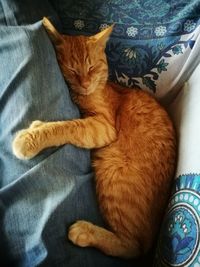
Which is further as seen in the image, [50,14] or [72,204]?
[50,14]

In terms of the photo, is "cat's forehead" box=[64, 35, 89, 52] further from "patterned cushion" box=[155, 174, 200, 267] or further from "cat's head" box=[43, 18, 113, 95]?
"patterned cushion" box=[155, 174, 200, 267]

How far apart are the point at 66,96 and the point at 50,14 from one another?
1.04ft

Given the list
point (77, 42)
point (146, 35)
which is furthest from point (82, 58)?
point (146, 35)

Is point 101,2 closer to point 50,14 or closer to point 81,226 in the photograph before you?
point 50,14

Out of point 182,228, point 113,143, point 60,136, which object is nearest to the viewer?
point 182,228

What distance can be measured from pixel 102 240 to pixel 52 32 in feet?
1.93

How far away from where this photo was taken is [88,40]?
1109 millimetres

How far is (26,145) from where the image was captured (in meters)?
0.88

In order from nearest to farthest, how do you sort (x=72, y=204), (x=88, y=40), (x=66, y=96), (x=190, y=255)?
(x=190, y=255) < (x=72, y=204) < (x=66, y=96) < (x=88, y=40)

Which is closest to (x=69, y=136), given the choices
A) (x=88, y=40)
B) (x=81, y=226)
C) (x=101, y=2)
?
(x=81, y=226)

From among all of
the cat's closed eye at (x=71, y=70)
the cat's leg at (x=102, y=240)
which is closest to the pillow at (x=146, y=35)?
the cat's closed eye at (x=71, y=70)

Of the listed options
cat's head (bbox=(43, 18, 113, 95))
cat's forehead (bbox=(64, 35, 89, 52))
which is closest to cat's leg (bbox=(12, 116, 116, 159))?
cat's head (bbox=(43, 18, 113, 95))

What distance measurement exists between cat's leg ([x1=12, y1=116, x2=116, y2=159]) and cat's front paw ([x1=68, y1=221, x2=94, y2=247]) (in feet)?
0.68

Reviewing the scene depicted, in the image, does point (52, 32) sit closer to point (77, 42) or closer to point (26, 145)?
point (77, 42)
